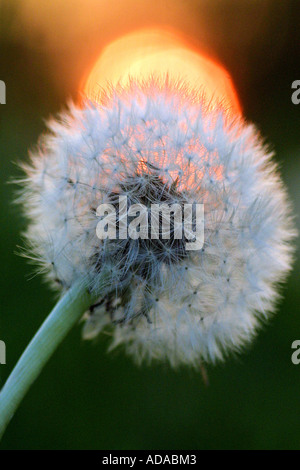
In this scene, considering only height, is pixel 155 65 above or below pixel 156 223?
above

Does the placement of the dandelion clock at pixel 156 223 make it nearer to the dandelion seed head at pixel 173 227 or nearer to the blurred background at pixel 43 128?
the dandelion seed head at pixel 173 227

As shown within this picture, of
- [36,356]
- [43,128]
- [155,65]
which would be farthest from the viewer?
[43,128]

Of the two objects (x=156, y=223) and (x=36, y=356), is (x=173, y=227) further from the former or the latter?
(x=36, y=356)

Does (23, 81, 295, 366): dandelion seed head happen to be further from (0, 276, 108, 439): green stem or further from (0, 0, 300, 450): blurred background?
(0, 0, 300, 450): blurred background

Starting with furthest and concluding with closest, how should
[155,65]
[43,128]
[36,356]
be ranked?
[43,128] < [155,65] < [36,356]

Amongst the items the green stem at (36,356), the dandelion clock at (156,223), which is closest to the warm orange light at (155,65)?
the dandelion clock at (156,223)

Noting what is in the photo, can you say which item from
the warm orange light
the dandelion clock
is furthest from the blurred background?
the dandelion clock

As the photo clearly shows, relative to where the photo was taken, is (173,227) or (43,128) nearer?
(173,227)

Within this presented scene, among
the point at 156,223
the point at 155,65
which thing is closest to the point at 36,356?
the point at 156,223

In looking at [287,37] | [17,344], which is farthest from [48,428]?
[287,37]
